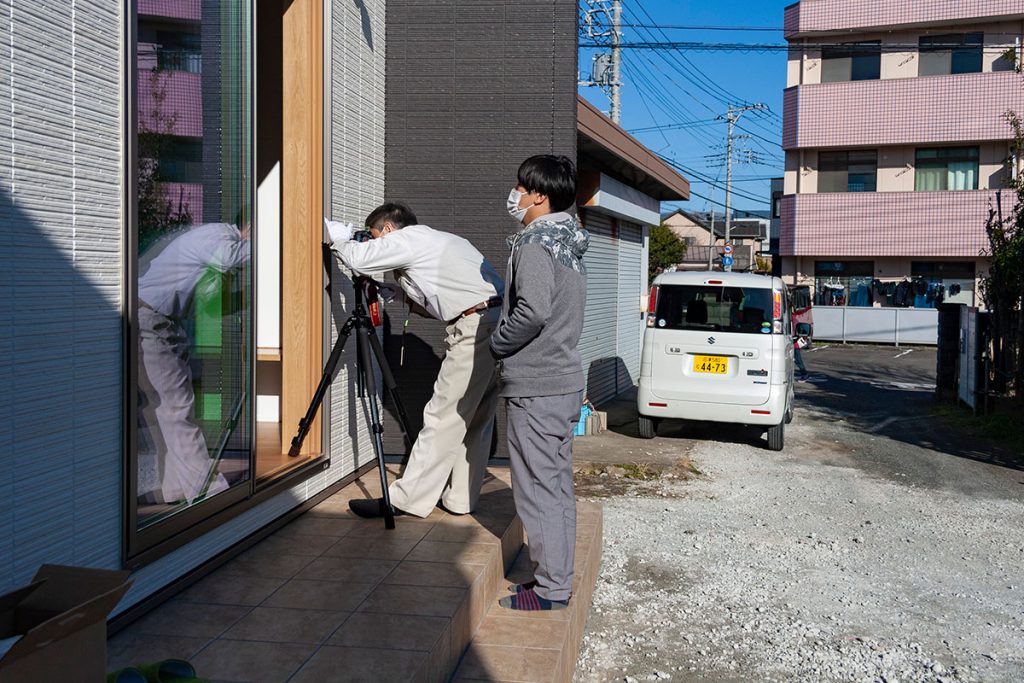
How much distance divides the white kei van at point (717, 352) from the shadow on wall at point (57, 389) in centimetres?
722

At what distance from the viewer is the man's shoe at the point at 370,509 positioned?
189 inches

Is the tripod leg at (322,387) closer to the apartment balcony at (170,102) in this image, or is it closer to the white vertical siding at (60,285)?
the apartment balcony at (170,102)

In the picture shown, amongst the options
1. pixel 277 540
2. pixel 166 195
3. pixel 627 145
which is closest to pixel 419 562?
pixel 277 540

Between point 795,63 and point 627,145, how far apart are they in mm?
20857

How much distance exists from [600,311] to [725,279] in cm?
252

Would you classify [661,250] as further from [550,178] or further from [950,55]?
[550,178]

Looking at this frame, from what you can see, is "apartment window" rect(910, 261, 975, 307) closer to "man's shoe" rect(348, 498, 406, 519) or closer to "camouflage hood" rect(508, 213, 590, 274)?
"man's shoe" rect(348, 498, 406, 519)

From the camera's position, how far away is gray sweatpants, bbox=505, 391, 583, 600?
3.83 metres

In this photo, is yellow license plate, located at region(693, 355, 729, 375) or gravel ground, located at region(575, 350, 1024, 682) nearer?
gravel ground, located at region(575, 350, 1024, 682)

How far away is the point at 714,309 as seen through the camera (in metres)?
9.91

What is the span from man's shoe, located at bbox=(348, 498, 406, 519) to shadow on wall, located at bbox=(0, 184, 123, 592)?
5.54ft

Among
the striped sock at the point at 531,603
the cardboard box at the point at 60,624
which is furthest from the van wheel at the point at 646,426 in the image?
the cardboard box at the point at 60,624

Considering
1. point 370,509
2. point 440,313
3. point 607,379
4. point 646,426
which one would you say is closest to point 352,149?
point 440,313

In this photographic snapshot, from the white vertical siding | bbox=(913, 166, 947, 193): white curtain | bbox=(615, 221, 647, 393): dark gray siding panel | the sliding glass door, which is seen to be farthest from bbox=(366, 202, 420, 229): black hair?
bbox=(913, 166, 947, 193): white curtain
